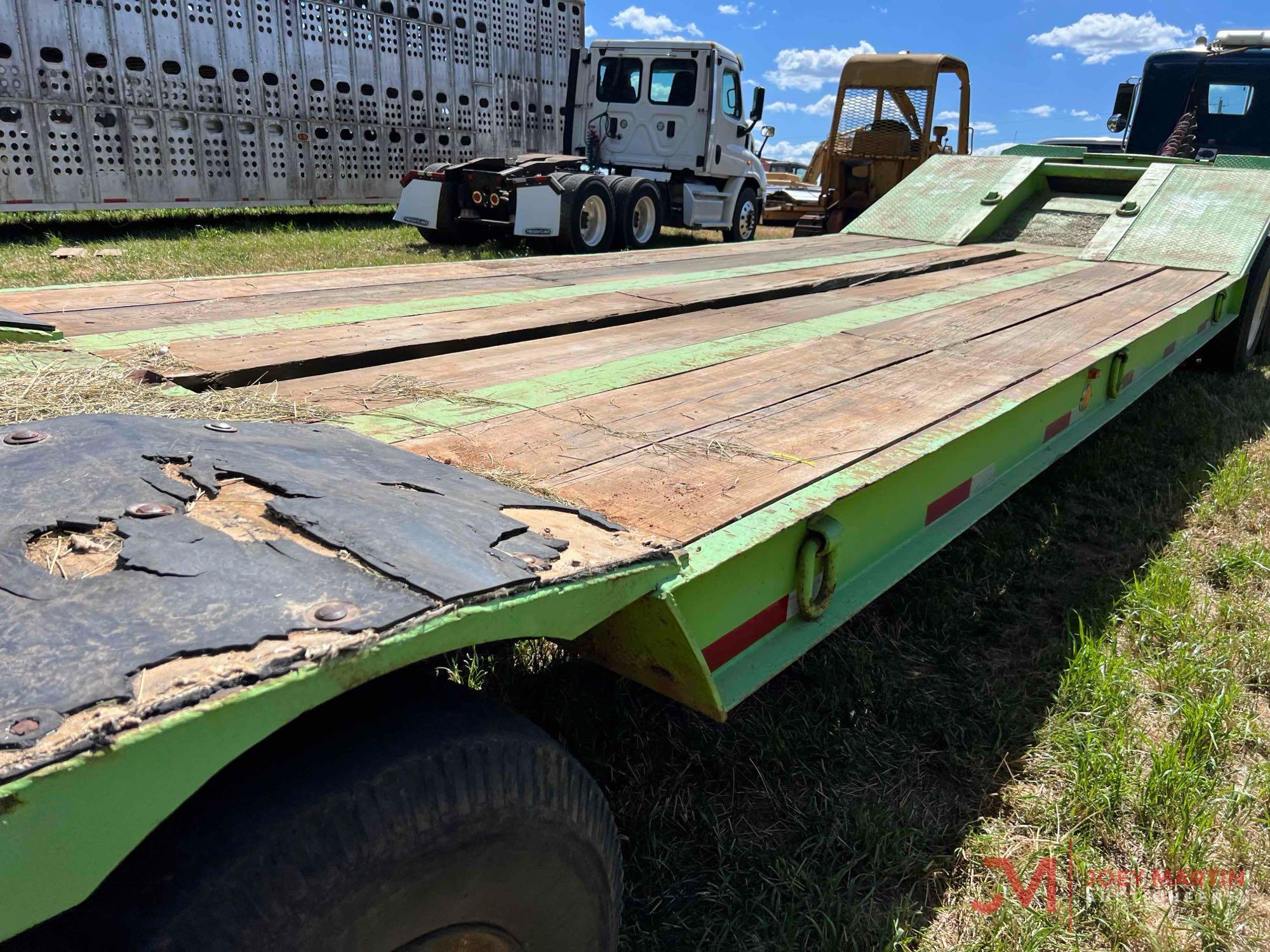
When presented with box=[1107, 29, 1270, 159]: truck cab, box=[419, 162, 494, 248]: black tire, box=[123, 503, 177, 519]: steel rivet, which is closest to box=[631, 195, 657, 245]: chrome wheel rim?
box=[419, 162, 494, 248]: black tire

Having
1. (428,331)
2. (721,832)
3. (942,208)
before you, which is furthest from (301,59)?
(721,832)

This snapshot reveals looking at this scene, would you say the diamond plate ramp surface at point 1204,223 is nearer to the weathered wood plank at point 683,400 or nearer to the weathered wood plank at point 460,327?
the weathered wood plank at point 460,327

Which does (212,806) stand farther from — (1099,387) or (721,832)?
(1099,387)

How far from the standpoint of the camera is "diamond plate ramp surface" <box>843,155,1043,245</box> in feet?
19.9

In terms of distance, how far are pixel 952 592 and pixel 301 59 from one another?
12.7m

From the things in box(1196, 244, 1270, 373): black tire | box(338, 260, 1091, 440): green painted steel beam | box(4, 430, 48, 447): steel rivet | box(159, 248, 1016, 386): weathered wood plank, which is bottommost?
box(1196, 244, 1270, 373): black tire

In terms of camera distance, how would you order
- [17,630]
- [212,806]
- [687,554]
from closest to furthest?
[17,630]
[212,806]
[687,554]

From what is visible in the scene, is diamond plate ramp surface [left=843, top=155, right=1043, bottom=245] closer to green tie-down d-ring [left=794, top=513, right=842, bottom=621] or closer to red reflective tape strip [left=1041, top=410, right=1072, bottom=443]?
red reflective tape strip [left=1041, top=410, right=1072, bottom=443]

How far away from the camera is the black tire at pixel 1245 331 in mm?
5227

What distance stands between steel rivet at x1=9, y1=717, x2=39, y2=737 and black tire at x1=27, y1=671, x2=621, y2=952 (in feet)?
0.91

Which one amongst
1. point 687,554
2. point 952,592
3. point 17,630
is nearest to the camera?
point 17,630

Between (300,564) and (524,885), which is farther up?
(300,564)

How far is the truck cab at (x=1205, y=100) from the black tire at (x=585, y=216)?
525 centimetres

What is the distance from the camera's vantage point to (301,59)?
41.9 ft
